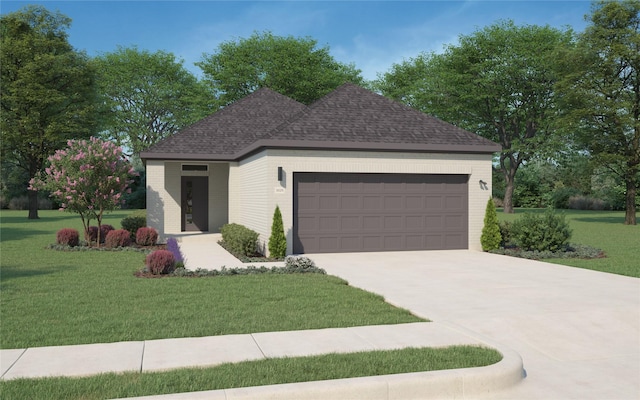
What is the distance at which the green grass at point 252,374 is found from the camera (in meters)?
4.75

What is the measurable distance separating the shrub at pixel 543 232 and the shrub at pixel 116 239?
13.6 meters

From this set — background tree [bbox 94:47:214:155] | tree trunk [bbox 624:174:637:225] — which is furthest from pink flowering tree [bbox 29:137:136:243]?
background tree [bbox 94:47:214:155]

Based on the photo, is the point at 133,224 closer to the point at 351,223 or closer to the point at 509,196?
the point at 351,223

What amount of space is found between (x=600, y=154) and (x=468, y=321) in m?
28.4

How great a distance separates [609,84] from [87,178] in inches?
1183

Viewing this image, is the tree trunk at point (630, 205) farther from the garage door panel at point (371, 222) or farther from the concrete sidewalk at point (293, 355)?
the concrete sidewalk at point (293, 355)

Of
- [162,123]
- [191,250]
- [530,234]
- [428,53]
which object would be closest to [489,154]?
[530,234]

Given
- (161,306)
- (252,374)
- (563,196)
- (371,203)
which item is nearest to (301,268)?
(161,306)

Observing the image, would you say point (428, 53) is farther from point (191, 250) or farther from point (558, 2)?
point (191, 250)

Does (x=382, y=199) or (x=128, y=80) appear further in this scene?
(x=128, y=80)

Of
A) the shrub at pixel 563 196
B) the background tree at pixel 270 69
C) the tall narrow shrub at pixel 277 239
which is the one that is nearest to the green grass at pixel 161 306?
the tall narrow shrub at pixel 277 239

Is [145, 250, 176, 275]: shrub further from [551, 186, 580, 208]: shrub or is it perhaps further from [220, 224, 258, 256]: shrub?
[551, 186, 580, 208]: shrub

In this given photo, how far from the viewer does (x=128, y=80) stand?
2152 inches

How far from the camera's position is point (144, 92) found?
55906 mm
